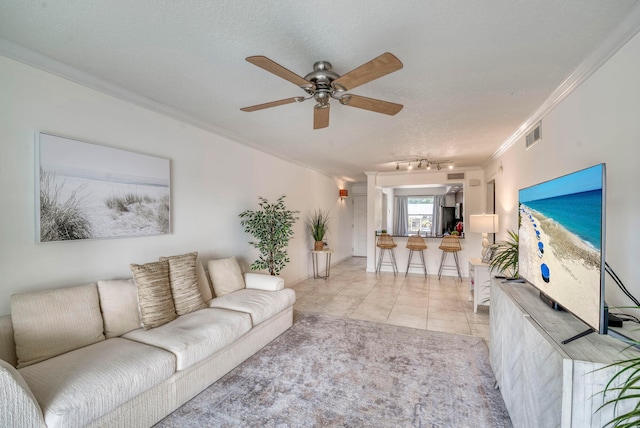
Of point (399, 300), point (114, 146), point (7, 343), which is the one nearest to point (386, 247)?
point (399, 300)

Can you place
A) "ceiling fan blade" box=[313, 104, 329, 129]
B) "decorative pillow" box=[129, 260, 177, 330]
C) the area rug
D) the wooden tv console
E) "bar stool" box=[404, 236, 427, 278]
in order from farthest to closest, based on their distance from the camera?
"bar stool" box=[404, 236, 427, 278], "decorative pillow" box=[129, 260, 177, 330], "ceiling fan blade" box=[313, 104, 329, 129], the area rug, the wooden tv console

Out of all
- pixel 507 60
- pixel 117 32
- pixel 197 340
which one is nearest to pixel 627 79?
pixel 507 60

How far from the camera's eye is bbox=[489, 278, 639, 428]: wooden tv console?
1.01 metres

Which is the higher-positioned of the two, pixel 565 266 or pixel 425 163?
pixel 425 163

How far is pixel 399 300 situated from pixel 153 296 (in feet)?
11.4

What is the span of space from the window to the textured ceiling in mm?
5134

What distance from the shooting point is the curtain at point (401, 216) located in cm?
A: 813

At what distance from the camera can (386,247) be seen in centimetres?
627

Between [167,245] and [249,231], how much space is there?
1.13 meters

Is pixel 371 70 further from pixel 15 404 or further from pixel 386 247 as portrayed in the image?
pixel 386 247

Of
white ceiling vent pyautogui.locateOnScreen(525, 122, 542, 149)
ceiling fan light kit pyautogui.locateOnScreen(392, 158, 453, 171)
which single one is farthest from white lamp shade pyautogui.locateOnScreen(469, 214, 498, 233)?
ceiling fan light kit pyautogui.locateOnScreen(392, 158, 453, 171)

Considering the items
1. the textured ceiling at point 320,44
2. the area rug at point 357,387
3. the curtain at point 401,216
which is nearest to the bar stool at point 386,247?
the curtain at point 401,216

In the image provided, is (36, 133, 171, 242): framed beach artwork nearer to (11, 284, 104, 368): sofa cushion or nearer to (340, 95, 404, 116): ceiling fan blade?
(11, 284, 104, 368): sofa cushion

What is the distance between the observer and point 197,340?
1995 mm
